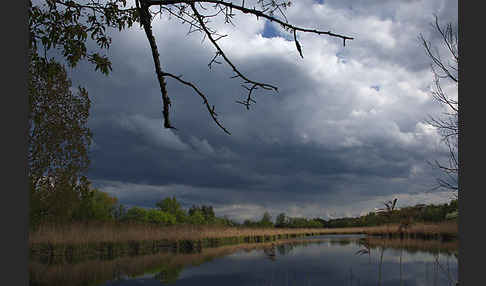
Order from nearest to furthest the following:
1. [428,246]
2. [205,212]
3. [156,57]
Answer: [156,57] < [428,246] < [205,212]

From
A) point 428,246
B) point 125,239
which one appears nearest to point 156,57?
point 125,239

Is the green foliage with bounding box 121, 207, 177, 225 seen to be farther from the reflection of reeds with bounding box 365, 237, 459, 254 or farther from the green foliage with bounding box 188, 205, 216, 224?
the reflection of reeds with bounding box 365, 237, 459, 254

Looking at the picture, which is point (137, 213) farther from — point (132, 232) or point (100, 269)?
point (100, 269)

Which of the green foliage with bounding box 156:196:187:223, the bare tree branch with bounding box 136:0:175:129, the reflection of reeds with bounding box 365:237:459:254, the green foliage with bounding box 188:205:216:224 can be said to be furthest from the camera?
the green foliage with bounding box 188:205:216:224

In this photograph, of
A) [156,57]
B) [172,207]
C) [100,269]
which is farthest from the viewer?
[172,207]

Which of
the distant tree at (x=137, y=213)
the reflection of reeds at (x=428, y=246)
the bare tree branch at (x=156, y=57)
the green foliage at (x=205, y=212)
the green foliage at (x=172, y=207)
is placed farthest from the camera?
the green foliage at (x=205, y=212)

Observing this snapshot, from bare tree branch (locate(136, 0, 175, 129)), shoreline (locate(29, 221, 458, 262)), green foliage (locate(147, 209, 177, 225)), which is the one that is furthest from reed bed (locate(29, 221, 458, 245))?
green foliage (locate(147, 209, 177, 225))

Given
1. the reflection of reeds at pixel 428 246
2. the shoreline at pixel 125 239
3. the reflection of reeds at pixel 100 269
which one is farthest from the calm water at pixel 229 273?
the reflection of reeds at pixel 428 246

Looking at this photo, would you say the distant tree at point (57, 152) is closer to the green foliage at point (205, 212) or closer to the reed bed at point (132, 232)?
the reed bed at point (132, 232)

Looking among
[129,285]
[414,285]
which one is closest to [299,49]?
[129,285]

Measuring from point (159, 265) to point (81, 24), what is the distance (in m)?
9.22

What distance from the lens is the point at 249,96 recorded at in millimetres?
2236

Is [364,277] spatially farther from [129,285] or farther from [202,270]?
[129,285]

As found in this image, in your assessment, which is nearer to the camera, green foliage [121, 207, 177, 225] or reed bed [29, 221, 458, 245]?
reed bed [29, 221, 458, 245]
